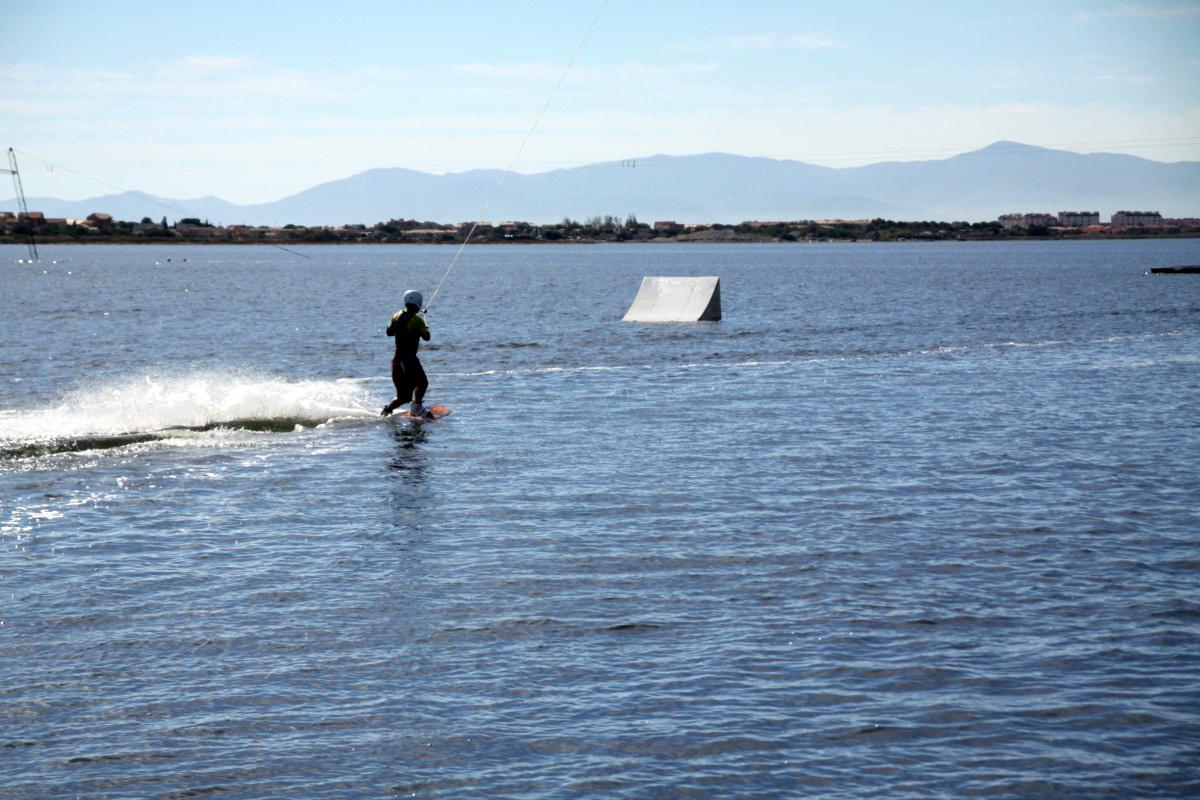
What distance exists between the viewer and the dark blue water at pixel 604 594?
8039mm

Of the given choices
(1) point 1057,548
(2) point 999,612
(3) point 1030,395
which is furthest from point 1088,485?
(3) point 1030,395

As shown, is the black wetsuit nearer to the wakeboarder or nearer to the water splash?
the wakeboarder

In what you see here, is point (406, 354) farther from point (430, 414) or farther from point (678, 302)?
point (678, 302)

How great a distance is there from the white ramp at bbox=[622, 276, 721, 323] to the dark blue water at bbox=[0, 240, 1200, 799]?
23.6 m

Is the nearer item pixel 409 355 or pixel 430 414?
pixel 409 355

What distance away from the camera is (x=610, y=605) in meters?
11.2

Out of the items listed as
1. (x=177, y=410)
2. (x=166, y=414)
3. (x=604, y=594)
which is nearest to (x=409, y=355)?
(x=177, y=410)

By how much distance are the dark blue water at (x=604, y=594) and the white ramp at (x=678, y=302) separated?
2358 cm

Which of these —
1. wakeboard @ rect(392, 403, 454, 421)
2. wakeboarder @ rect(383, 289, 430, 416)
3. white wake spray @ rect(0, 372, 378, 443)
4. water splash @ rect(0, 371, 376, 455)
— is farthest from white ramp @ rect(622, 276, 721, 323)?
wakeboarder @ rect(383, 289, 430, 416)

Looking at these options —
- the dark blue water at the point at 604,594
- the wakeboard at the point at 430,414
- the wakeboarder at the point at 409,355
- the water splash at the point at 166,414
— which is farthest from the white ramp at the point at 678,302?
the wakeboarder at the point at 409,355

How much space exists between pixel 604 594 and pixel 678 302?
134ft

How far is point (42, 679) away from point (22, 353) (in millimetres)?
33885

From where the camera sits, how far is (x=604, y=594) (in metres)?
11.6

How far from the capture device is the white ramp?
51.1m
